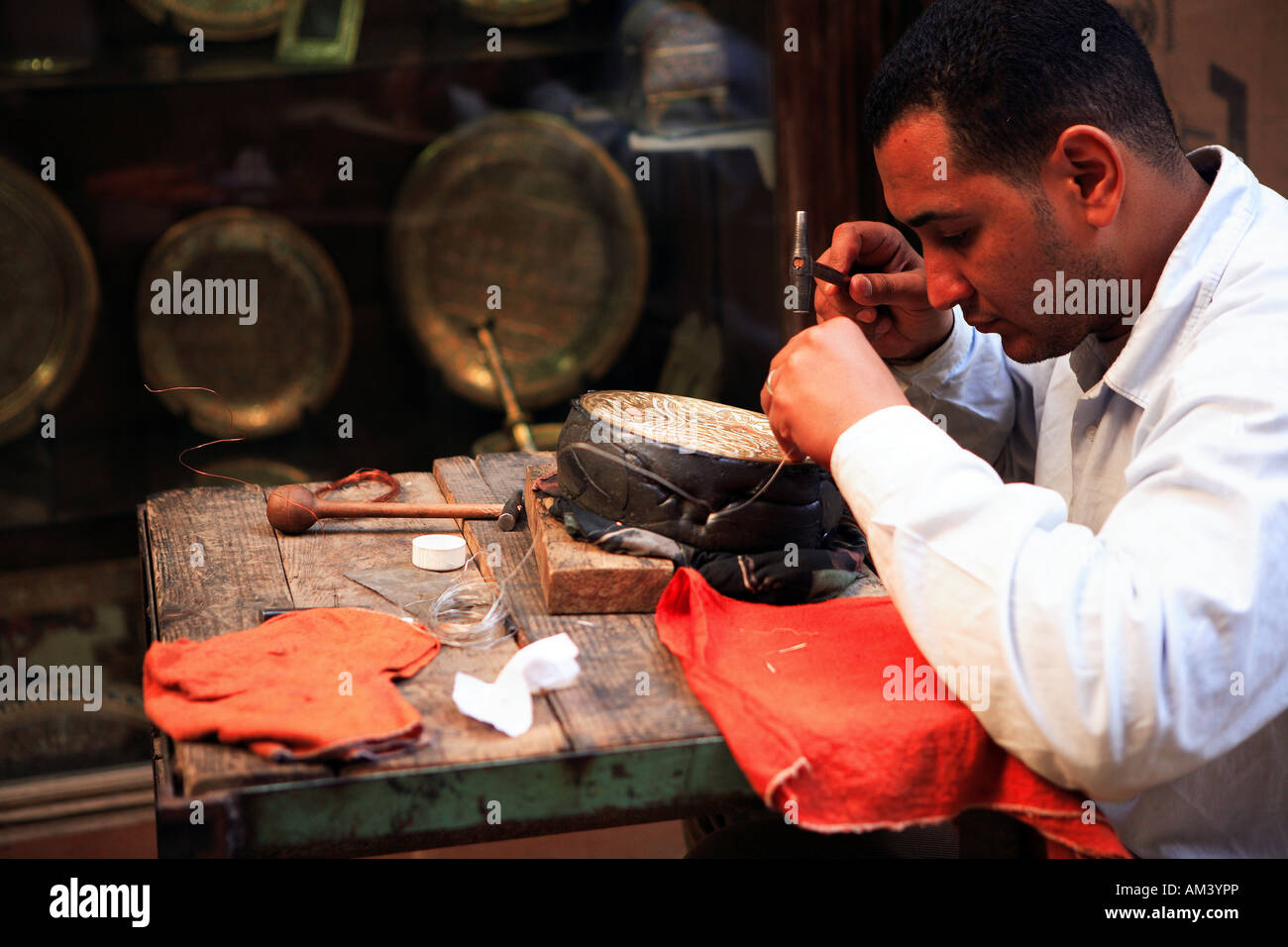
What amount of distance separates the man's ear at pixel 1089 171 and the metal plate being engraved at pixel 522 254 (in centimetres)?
247

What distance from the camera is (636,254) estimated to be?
3756 millimetres

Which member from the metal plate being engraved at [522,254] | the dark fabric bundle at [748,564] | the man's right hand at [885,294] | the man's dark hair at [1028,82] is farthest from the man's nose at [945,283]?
the metal plate being engraved at [522,254]

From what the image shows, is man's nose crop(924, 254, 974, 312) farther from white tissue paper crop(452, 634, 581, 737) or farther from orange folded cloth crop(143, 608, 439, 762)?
orange folded cloth crop(143, 608, 439, 762)

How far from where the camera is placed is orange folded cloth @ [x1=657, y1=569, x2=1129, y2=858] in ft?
3.70

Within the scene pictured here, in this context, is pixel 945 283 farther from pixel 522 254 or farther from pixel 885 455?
pixel 522 254

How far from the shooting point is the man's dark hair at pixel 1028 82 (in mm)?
1338

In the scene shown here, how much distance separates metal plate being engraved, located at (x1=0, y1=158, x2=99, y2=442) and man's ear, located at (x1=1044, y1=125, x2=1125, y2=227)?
285 centimetres

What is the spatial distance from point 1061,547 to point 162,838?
90 cm

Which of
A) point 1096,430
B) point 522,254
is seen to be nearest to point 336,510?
point 1096,430

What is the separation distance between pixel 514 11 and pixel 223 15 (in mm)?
841

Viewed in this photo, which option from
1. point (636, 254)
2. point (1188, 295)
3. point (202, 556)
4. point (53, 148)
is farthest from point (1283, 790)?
point (53, 148)

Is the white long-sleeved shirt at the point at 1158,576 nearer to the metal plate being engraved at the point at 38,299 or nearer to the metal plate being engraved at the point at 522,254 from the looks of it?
the metal plate being engraved at the point at 522,254

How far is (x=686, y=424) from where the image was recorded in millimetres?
1720

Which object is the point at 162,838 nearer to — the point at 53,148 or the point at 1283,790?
the point at 1283,790
